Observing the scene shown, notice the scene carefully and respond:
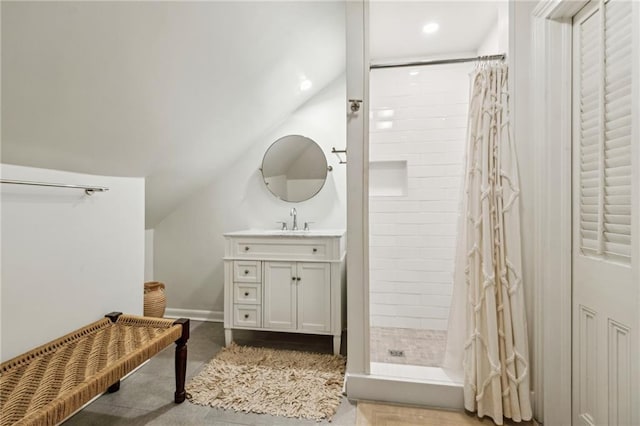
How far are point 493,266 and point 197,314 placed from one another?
8.67 feet

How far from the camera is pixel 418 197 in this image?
257cm

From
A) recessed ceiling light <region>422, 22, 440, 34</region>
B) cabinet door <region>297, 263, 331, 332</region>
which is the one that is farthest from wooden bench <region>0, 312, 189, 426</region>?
recessed ceiling light <region>422, 22, 440, 34</region>

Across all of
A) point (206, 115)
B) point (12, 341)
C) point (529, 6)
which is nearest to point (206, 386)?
point (12, 341)

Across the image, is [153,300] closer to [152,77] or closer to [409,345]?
[152,77]

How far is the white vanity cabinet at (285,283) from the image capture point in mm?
2168

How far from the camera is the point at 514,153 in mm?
1542

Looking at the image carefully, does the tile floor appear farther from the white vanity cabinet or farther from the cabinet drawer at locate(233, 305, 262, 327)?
the white vanity cabinet

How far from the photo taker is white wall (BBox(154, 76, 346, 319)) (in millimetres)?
2764

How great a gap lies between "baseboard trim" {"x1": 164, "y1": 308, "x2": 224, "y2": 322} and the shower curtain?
7.27ft

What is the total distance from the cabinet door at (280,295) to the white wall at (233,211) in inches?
26.7

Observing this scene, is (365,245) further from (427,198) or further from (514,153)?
(427,198)

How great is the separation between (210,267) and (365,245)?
1.87m

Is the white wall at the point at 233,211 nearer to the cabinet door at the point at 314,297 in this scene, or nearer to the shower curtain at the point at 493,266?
the cabinet door at the point at 314,297

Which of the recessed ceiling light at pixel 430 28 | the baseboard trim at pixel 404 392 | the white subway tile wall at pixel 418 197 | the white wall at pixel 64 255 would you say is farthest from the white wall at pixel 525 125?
the white wall at pixel 64 255
